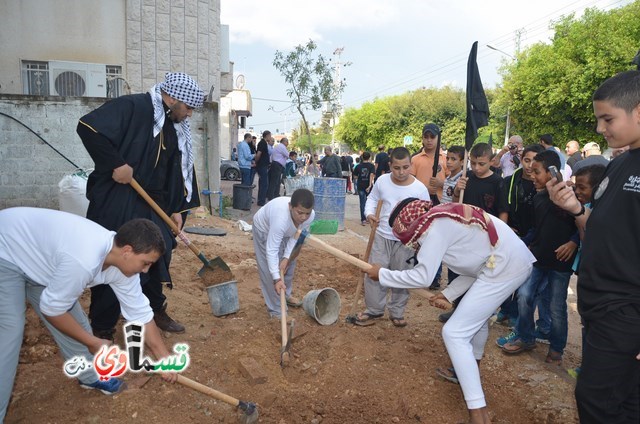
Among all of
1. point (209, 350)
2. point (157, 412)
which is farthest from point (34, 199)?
point (157, 412)

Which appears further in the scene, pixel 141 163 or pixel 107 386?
pixel 141 163

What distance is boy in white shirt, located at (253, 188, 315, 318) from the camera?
172 inches

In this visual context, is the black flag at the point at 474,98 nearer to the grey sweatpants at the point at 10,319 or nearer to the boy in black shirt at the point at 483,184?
the boy in black shirt at the point at 483,184

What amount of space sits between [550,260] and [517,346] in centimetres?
84

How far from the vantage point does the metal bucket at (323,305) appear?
4.80 metres

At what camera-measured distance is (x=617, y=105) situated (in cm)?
222

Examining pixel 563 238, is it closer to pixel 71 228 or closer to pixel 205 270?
pixel 205 270

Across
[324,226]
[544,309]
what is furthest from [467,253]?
[324,226]

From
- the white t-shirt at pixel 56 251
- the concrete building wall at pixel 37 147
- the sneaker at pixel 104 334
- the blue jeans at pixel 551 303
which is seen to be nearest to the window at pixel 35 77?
the concrete building wall at pixel 37 147

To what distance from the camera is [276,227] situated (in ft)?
14.7

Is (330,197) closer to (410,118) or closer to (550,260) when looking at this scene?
(550,260)

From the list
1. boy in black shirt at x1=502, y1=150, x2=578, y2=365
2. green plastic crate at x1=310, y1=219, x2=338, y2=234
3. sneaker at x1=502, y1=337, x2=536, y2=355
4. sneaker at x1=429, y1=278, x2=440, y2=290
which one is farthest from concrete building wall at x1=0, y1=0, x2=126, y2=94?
sneaker at x1=502, y1=337, x2=536, y2=355

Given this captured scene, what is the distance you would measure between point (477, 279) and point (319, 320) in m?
1.94

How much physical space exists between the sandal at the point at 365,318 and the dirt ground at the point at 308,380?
0.09 meters
